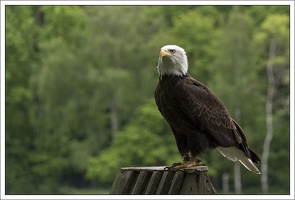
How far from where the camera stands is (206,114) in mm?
7301

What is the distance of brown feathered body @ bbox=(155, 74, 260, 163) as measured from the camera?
23.5 feet

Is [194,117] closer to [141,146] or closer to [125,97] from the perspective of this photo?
[141,146]

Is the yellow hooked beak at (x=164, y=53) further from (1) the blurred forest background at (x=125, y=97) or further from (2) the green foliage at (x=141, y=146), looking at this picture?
(2) the green foliage at (x=141, y=146)

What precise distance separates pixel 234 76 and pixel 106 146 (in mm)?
7972

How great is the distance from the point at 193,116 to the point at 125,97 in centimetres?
3265

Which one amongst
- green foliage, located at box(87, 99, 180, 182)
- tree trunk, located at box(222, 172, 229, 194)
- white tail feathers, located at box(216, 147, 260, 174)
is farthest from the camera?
tree trunk, located at box(222, 172, 229, 194)

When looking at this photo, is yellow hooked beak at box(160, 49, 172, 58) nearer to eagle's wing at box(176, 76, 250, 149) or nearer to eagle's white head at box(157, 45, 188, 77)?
eagle's white head at box(157, 45, 188, 77)

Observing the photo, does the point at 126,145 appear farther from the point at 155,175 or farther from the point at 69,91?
the point at 155,175

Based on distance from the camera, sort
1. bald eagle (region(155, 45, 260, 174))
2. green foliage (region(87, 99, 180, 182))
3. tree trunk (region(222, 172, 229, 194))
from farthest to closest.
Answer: tree trunk (region(222, 172, 229, 194)), green foliage (region(87, 99, 180, 182)), bald eagle (region(155, 45, 260, 174))

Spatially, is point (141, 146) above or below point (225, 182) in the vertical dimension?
above

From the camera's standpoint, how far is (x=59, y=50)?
40125 mm

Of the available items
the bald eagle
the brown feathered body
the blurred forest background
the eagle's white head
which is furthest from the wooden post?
the blurred forest background

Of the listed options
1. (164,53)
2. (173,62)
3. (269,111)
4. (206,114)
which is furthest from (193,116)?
(269,111)

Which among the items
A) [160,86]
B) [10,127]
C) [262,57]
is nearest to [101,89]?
[10,127]
